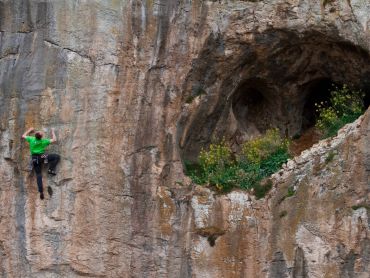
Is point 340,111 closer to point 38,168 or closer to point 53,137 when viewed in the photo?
point 53,137

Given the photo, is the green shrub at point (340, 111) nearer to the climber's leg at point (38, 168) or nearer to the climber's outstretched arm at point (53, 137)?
the climber's outstretched arm at point (53, 137)

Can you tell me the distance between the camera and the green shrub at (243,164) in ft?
34.5

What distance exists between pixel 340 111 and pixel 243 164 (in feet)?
6.83

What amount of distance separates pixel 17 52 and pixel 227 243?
4807 mm

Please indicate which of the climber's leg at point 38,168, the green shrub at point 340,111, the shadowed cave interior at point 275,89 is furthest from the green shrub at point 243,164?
the climber's leg at point 38,168

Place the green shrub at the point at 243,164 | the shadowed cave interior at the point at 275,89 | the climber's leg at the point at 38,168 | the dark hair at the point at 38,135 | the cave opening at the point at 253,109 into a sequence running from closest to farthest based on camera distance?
the dark hair at the point at 38,135 → the climber's leg at the point at 38,168 → the green shrub at the point at 243,164 → the shadowed cave interior at the point at 275,89 → the cave opening at the point at 253,109

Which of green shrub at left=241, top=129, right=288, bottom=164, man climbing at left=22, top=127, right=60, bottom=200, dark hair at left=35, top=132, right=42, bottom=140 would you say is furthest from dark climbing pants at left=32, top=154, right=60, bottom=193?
green shrub at left=241, top=129, right=288, bottom=164

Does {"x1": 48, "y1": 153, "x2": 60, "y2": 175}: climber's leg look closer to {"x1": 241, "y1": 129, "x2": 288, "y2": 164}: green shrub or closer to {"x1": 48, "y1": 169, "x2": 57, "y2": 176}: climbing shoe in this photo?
{"x1": 48, "y1": 169, "x2": 57, "y2": 176}: climbing shoe

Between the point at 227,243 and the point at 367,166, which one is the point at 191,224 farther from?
the point at 367,166

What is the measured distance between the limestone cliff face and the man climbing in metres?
0.17

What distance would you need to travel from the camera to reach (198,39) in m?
10.6

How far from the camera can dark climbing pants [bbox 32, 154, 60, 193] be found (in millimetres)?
10109

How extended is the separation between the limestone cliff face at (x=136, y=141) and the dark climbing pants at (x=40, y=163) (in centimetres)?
16

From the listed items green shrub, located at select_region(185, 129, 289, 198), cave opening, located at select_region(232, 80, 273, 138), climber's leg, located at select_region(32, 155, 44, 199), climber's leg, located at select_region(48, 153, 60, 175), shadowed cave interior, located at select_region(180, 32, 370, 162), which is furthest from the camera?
cave opening, located at select_region(232, 80, 273, 138)
